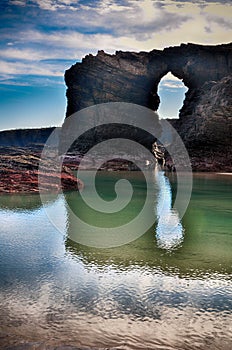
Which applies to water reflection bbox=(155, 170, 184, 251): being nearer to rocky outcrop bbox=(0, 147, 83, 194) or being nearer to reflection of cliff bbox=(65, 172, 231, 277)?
reflection of cliff bbox=(65, 172, 231, 277)

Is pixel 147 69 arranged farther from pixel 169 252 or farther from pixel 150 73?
pixel 169 252

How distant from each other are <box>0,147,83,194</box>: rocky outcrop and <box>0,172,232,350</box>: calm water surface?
8.47m

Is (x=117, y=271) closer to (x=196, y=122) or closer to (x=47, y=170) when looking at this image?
(x=47, y=170)

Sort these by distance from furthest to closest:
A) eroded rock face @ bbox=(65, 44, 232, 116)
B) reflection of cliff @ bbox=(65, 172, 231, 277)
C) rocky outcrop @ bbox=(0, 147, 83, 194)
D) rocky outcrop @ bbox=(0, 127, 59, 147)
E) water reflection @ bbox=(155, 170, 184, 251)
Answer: rocky outcrop @ bbox=(0, 127, 59, 147) → eroded rock face @ bbox=(65, 44, 232, 116) → rocky outcrop @ bbox=(0, 147, 83, 194) → water reflection @ bbox=(155, 170, 184, 251) → reflection of cliff @ bbox=(65, 172, 231, 277)

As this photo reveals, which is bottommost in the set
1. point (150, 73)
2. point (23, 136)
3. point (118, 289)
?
point (23, 136)

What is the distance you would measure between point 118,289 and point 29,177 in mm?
15087

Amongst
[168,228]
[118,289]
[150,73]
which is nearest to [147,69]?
[150,73]

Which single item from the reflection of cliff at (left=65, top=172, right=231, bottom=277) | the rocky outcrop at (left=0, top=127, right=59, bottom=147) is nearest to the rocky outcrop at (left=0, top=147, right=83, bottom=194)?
the reflection of cliff at (left=65, top=172, right=231, bottom=277)

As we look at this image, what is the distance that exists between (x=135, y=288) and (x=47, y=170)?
16.3 m

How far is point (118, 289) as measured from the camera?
19.0ft

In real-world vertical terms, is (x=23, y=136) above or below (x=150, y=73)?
below

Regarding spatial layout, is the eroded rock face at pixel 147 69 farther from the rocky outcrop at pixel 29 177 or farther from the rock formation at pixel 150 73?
A: the rocky outcrop at pixel 29 177

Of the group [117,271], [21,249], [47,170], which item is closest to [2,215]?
[21,249]

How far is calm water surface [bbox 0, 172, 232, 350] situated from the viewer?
4.28m
